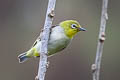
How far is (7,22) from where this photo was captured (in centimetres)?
792

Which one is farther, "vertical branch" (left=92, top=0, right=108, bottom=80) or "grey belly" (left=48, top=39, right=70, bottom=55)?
"grey belly" (left=48, top=39, right=70, bottom=55)

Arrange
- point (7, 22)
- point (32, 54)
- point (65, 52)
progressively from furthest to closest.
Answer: point (7, 22) < point (65, 52) < point (32, 54)

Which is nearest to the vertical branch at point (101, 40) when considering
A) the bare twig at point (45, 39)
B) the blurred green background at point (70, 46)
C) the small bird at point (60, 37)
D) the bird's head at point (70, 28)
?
the bare twig at point (45, 39)

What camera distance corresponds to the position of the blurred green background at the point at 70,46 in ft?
21.9

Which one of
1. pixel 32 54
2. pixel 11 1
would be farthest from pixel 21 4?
pixel 32 54

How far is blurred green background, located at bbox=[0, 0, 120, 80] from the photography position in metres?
6.67

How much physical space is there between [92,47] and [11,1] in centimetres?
203

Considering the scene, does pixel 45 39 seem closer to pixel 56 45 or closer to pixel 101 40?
pixel 101 40

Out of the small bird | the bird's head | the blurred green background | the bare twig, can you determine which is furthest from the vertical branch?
the blurred green background

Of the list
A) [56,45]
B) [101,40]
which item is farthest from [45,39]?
[56,45]

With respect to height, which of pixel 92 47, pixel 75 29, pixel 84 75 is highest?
pixel 75 29

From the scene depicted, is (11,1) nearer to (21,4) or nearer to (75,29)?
(21,4)

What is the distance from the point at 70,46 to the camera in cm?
679

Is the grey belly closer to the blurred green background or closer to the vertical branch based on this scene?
the vertical branch
